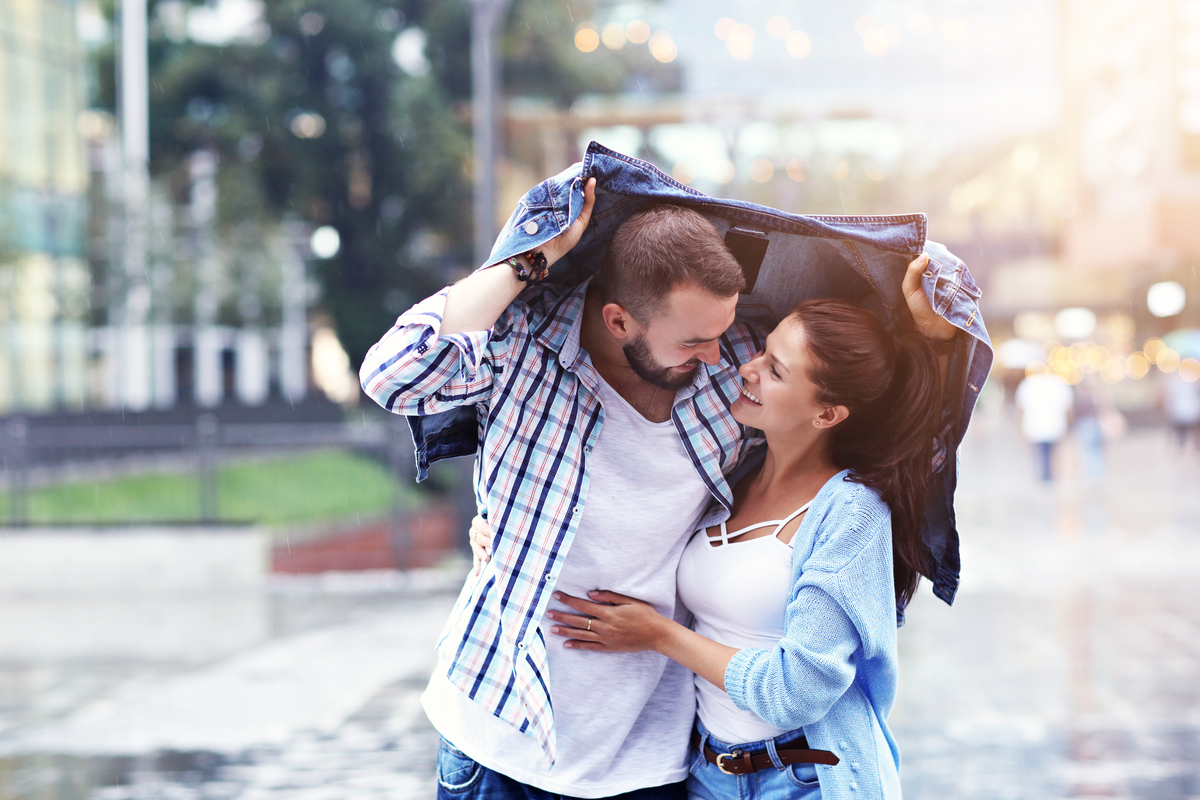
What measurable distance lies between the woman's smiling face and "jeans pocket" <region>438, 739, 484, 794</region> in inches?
34.3

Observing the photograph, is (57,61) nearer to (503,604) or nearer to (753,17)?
(753,17)

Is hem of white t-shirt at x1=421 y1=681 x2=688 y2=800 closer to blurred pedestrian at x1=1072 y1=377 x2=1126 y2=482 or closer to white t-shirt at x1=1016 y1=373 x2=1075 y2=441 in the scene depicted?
white t-shirt at x1=1016 y1=373 x2=1075 y2=441

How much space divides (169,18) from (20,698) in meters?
15.9

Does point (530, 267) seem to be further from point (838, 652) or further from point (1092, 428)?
point (1092, 428)

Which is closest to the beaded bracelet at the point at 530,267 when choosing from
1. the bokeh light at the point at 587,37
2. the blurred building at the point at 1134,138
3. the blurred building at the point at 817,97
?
the bokeh light at the point at 587,37

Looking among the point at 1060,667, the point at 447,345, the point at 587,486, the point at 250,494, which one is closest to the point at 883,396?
the point at 587,486

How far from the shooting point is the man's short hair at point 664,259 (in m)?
1.90

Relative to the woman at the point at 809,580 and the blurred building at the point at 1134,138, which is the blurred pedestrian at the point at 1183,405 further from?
the woman at the point at 809,580

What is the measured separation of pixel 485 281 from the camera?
1.90 m

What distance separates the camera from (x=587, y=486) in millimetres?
2062

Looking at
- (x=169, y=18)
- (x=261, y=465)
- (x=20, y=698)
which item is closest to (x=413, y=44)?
(x=169, y=18)

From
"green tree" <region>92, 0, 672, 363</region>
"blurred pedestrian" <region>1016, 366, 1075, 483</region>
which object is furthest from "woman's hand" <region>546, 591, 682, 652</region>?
"green tree" <region>92, 0, 672, 363</region>

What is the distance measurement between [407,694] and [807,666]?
4764mm

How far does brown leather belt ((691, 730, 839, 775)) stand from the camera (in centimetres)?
192
